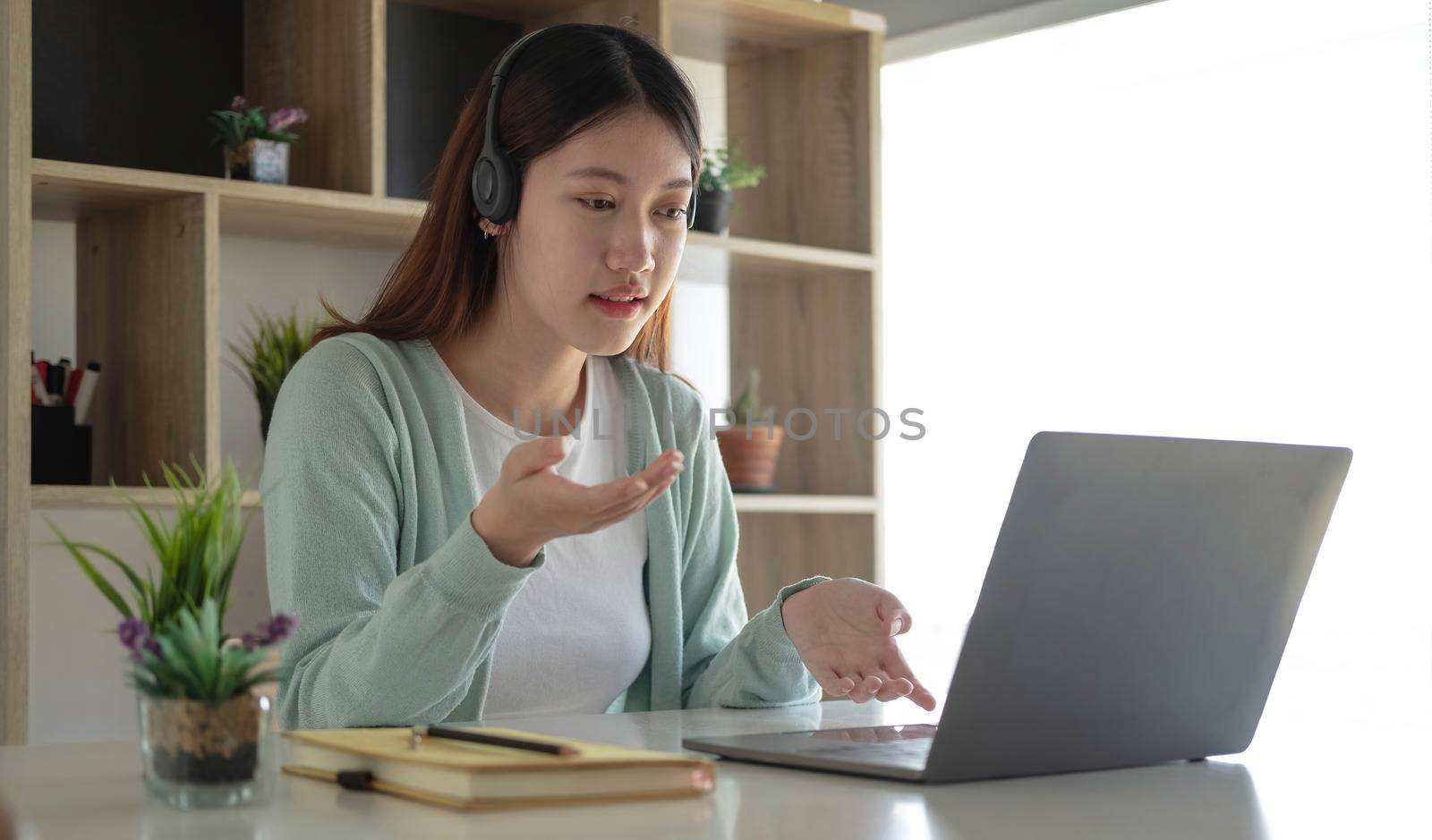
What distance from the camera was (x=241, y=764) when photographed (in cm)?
79

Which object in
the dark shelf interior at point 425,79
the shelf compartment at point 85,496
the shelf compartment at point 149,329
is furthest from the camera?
the dark shelf interior at point 425,79

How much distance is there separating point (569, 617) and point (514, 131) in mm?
536

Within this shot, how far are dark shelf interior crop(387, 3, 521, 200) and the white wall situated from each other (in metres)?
0.23

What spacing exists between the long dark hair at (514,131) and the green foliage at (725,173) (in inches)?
44.7

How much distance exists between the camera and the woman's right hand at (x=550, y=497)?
100 centimetres

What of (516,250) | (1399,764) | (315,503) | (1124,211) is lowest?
(1399,764)

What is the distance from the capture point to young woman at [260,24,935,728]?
136 cm

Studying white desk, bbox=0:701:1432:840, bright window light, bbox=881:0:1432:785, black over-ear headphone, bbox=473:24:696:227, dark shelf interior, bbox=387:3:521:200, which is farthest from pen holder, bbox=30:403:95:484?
bright window light, bbox=881:0:1432:785

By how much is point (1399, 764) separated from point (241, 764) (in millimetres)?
781

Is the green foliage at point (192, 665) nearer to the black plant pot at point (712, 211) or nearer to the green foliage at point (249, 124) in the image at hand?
the green foliage at point (249, 124)

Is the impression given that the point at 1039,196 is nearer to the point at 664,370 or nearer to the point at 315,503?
the point at 664,370

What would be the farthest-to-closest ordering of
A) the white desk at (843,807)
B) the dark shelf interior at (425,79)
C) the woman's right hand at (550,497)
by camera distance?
the dark shelf interior at (425,79), the woman's right hand at (550,497), the white desk at (843,807)

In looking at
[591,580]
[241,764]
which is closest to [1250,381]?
[591,580]

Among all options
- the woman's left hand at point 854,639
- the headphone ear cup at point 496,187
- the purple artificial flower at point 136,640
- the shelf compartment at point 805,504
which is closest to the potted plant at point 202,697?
the purple artificial flower at point 136,640
